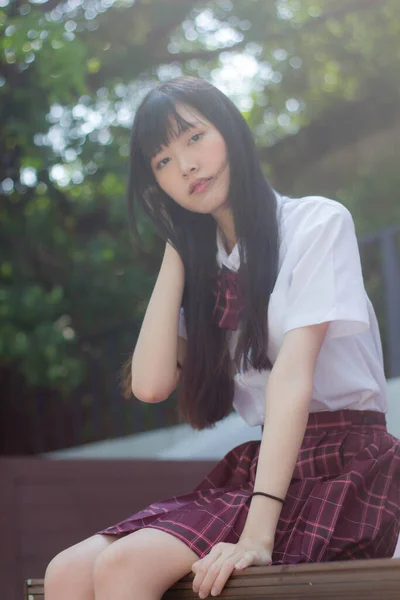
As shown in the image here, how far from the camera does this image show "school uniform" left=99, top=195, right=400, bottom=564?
129 centimetres

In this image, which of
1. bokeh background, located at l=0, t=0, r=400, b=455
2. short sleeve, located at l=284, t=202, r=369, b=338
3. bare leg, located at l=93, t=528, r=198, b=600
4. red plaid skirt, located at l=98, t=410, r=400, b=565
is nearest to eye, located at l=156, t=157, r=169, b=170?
short sleeve, located at l=284, t=202, r=369, b=338

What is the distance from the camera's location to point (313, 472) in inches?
54.9

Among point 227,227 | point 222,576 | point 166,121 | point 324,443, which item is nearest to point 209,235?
point 227,227

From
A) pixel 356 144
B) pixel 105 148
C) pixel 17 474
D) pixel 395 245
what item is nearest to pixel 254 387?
pixel 17 474

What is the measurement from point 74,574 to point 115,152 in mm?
3841

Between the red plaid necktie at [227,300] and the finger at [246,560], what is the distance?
485mm

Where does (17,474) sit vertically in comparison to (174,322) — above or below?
below

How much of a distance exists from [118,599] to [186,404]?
48 centimetres

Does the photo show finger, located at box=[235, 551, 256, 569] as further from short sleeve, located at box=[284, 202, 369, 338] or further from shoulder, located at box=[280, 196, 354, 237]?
shoulder, located at box=[280, 196, 354, 237]

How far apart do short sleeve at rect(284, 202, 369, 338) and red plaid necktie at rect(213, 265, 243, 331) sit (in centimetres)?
16

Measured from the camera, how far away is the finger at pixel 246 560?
115 centimetres

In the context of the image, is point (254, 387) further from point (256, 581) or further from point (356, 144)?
point (356, 144)

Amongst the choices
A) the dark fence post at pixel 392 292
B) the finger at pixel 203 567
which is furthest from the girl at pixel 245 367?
the dark fence post at pixel 392 292

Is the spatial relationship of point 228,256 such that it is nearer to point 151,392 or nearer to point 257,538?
point 151,392
